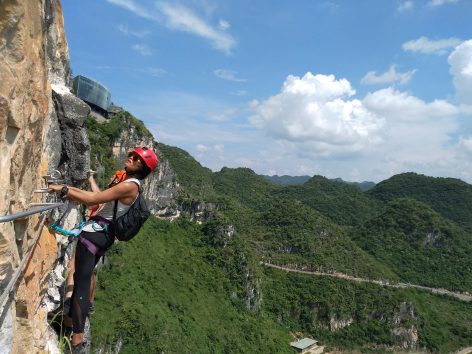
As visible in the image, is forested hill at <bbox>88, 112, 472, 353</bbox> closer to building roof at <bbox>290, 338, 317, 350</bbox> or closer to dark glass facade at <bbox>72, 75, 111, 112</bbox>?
building roof at <bbox>290, 338, 317, 350</bbox>

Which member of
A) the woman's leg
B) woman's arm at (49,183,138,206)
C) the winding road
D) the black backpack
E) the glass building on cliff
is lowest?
the winding road

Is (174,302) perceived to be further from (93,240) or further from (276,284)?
(93,240)

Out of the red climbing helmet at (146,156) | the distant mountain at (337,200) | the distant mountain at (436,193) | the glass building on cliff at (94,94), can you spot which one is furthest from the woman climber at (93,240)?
the distant mountain at (436,193)

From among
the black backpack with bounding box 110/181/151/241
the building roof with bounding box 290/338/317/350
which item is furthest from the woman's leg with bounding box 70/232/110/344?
the building roof with bounding box 290/338/317/350

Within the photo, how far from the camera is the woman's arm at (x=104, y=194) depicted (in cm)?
382

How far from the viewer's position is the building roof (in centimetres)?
4686

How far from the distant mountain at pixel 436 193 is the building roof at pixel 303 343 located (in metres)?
70.5

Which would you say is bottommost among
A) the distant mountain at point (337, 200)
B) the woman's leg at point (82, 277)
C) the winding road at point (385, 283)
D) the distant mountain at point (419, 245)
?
the winding road at point (385, 283)

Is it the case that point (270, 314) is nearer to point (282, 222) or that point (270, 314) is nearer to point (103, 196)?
point (282, 222)

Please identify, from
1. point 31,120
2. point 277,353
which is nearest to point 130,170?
point 31,120

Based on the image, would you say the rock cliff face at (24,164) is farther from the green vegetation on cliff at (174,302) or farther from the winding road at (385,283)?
the winding road at (385,283)

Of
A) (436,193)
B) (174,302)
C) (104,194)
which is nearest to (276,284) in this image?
(174,302)

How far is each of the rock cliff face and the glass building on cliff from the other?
98.9 ft

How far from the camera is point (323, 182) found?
134875 millimetres
